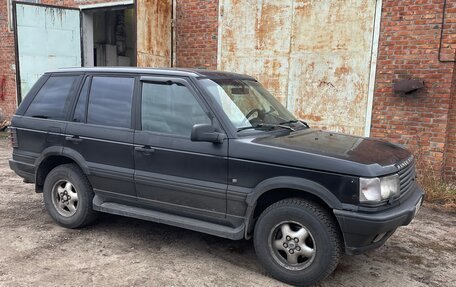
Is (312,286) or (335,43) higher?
(335,43)

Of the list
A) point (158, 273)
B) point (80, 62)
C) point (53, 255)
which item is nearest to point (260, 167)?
point (158, 273)

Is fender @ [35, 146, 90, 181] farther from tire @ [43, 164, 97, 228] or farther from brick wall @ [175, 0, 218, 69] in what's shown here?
brick wall @ [175, 0, 218, 69]

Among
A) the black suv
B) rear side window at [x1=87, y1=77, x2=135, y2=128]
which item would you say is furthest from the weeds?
rear side window at [x1=87, y1=77, x2=135, y2=128]

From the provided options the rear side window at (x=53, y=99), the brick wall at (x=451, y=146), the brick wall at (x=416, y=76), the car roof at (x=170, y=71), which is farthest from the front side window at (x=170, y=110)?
the brick wall at (x=451, y=146)

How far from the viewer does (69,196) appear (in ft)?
15.8

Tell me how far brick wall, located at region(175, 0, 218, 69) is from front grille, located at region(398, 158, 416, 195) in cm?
578

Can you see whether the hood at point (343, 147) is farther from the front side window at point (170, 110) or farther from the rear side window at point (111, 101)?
the rear side window at point (111, 101)

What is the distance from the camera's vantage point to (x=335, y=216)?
3398mm

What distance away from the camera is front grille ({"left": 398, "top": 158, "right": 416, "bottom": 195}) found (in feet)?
12.1

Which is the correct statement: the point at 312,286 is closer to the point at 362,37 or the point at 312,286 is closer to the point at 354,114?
the point at 354,114

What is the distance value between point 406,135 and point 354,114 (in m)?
0.95

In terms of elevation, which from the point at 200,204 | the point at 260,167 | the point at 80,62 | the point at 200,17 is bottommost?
the point at 200,204

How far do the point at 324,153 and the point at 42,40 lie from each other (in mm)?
9107

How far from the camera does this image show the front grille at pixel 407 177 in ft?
12.1
